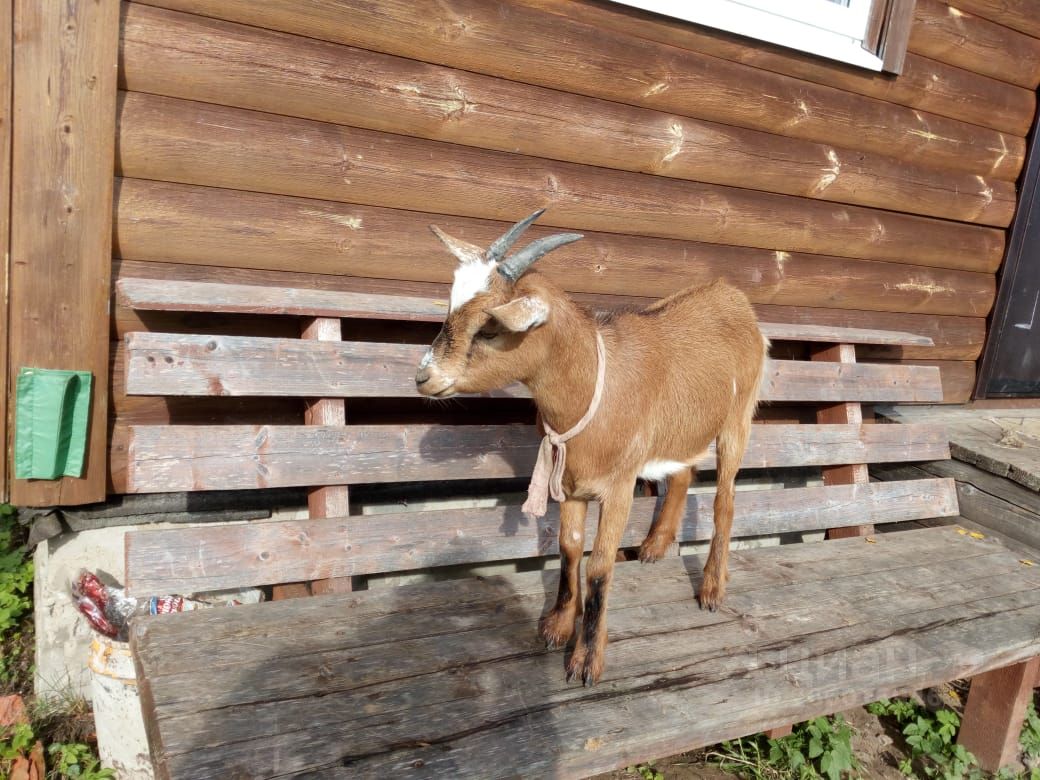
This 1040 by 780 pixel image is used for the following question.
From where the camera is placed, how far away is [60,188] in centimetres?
264

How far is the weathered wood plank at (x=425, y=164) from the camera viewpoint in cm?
283

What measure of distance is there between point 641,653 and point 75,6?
293cm

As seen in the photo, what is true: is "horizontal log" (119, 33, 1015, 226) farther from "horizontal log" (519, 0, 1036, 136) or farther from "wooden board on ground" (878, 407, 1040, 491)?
"wooden board on ground" (878, 407, 1040, 491)

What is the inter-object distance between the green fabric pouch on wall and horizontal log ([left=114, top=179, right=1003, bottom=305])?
528 millimetres

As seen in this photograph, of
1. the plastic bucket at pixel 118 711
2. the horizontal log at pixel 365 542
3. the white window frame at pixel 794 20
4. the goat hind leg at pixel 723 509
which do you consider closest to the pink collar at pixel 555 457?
the horizontal log at pixel 365 542

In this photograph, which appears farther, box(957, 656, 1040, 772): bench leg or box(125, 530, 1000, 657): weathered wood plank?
box(957, 656, 1040, 772): bench leg

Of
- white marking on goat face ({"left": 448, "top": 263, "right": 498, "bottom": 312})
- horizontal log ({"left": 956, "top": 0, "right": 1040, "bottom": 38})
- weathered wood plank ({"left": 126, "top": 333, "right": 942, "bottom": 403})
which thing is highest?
horizontal log ({"left": 956, "top": 0, "right": 1040, "bottom": 38})

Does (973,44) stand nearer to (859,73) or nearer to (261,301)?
(859,73)

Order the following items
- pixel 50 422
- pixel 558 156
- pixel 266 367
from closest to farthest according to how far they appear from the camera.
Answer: pixel 50 422 < pixel 266 367 < pixel 558 156

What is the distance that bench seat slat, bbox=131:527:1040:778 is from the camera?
6.31ft

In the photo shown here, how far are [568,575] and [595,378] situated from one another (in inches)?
26.5

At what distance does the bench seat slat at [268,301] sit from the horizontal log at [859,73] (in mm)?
1539

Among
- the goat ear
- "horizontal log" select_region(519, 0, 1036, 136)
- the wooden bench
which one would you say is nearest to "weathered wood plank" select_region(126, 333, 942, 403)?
the wooden bench

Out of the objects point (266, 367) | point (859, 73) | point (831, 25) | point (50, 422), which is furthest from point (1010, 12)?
point (50, 422)
